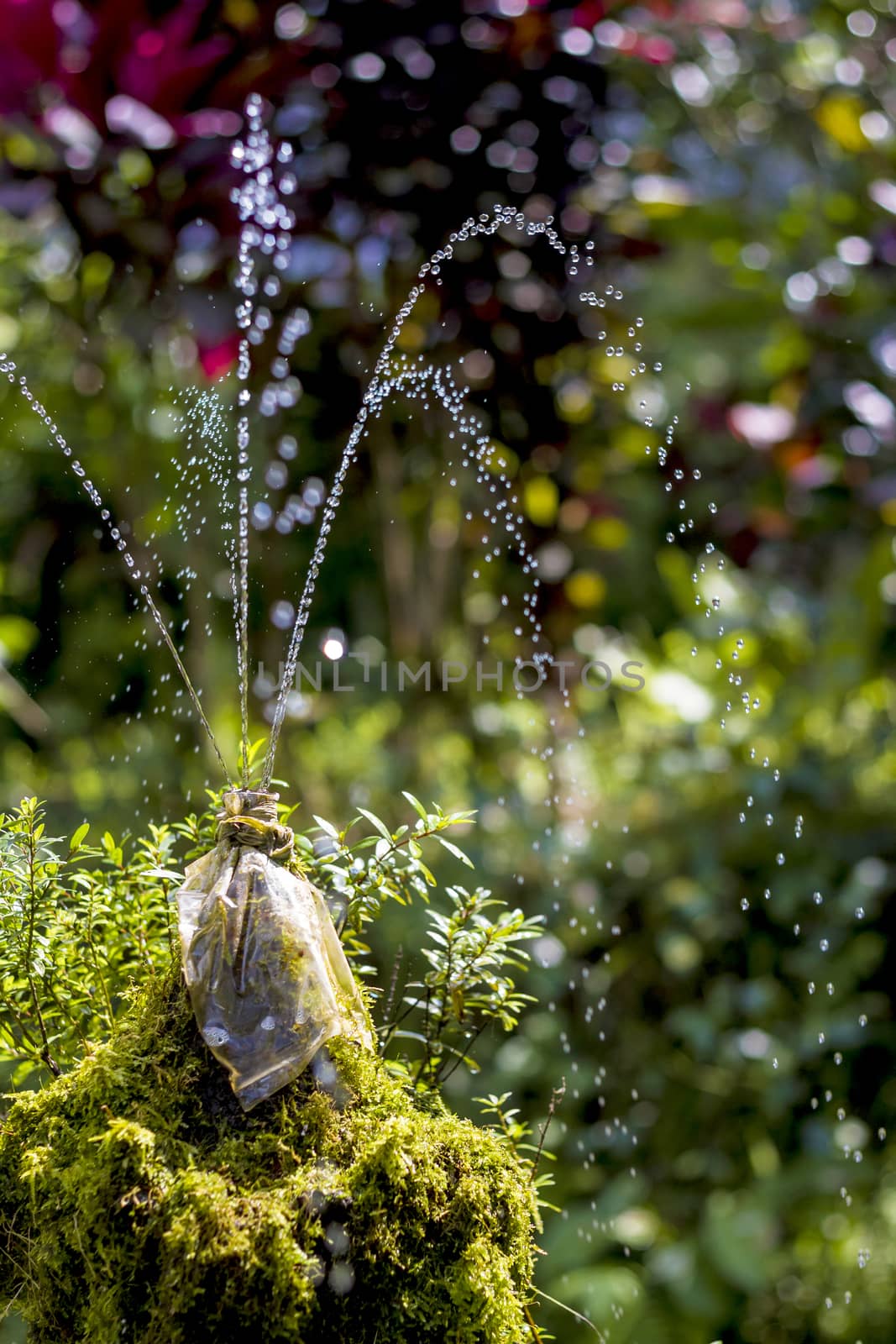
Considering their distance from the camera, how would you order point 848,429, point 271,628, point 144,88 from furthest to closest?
point 271,628
point 848,429
point 144,88

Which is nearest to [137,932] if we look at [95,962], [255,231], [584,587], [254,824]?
[95,962]

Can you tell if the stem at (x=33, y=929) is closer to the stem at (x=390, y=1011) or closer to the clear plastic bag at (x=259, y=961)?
the clear plastic bag at (x=259, y=961)

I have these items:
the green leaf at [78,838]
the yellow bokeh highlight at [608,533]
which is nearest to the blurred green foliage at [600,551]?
the yellow bokeh highlight at [608,533]

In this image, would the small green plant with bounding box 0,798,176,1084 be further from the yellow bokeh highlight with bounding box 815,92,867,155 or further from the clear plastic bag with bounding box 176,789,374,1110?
the yellow bokeh highlight with bounding box 815,92,867,155

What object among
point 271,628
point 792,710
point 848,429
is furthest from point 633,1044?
point 848,429

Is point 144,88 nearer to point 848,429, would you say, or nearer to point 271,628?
point 271,628

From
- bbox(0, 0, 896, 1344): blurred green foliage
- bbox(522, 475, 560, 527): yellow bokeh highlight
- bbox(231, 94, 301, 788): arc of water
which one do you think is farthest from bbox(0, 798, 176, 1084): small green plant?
bbox(522, 475, 560, 527): yellow bokeh highlight

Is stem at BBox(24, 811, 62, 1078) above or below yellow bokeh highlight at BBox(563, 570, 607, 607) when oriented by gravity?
above
